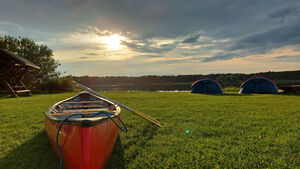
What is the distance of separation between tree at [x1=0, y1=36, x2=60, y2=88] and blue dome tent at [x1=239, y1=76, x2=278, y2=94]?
82.8 feet

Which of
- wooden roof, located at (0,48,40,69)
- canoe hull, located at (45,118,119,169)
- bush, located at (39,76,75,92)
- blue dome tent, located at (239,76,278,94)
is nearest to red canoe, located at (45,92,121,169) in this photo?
canoe hull, located at (45,118,119,169)

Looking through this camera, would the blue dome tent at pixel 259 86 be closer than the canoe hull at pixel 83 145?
No

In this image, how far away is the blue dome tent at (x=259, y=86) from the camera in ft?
43.5

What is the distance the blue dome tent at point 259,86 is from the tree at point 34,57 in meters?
25.2

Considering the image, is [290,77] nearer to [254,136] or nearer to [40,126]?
[254,136]

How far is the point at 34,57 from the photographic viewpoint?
22.6 meters

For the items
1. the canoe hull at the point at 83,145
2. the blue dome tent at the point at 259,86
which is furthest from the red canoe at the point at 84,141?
the blue dome tent at the point at 259,86

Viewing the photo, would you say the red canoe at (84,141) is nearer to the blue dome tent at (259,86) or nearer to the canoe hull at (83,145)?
the canoe hull at (83,145)

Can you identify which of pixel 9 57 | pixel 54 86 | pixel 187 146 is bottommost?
pixel 187 146

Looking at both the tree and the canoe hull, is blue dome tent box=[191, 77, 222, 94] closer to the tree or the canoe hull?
the canoe hull

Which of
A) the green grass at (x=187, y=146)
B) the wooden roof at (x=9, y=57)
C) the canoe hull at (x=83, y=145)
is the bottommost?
the green grass at (x=187, y=146)

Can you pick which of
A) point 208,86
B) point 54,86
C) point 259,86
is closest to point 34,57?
point 54,86

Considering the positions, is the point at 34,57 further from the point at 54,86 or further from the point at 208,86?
the point at 208,86

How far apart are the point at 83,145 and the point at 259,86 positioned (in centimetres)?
1580
